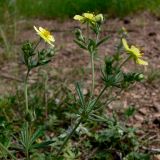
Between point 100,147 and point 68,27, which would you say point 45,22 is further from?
point 100,147

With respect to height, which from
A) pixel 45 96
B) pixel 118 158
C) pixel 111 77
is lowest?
pixel 118 158

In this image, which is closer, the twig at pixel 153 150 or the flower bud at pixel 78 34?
the flower bud at pixel 78 34

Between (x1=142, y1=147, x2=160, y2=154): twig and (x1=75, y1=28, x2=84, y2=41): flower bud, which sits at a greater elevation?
(x1=75, y1=28, x2=84, y2=41): flower bud

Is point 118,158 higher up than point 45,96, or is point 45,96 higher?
point 45,96

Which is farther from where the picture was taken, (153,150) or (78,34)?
(153,150)

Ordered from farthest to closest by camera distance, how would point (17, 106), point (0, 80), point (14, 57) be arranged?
point (14, 57) → point (0, 80) → point (17, 106)

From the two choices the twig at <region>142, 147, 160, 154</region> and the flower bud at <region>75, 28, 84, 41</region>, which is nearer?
the flower bud at <region>75, 28, 84, 41</region>

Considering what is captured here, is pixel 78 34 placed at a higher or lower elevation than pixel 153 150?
higher

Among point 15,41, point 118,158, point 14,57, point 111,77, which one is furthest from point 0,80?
point 111,77

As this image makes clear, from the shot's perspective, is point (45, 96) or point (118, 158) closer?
point (118, 158)

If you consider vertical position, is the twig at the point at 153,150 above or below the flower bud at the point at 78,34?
below

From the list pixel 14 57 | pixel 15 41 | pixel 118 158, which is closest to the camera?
pixel 118 158
